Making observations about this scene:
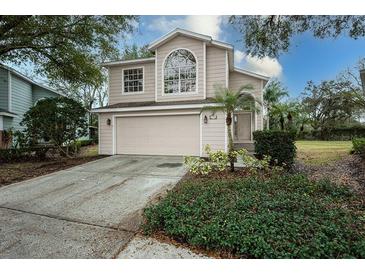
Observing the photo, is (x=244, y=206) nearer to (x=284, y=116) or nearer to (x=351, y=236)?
(x=351, y=236)

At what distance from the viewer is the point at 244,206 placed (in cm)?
381

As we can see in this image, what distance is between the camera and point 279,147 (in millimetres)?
7418

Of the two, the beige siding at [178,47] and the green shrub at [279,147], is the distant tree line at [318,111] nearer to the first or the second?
the beige siding at [178,47]

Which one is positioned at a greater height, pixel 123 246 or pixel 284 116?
pixel 284 116

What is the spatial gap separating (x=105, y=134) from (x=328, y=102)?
66.6ft

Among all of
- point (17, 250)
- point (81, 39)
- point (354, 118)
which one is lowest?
point (17, 250)

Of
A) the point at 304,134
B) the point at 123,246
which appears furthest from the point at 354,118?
→ the point at 123,246

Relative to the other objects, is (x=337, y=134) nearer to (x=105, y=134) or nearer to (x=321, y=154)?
(x=321, y=154)

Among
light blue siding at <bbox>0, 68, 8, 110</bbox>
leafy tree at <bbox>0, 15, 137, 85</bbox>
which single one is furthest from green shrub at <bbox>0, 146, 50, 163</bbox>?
light blue siding at <bbox>0, 68, 8, 110</bbox>

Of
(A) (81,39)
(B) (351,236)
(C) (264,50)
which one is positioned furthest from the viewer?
(A) (81,39)

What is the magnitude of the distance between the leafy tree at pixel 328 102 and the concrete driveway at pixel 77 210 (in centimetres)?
1711

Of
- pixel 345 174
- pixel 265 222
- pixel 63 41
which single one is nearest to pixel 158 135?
pixel 63 41

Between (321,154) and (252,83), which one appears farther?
(321,154)
